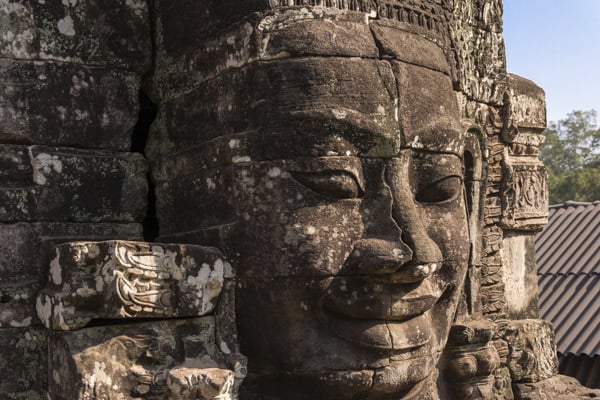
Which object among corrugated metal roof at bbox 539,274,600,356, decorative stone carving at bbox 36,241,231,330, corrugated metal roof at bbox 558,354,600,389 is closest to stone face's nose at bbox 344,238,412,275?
decorative stone carving at bbox 36,241,231,330

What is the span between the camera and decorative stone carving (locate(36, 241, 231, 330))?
3.20m

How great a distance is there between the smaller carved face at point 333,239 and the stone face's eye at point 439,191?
22cm

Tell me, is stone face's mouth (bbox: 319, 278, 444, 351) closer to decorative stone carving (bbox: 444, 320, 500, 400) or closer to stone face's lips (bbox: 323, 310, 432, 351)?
stone face's lips (bbox: 323, 310, 432, 351)

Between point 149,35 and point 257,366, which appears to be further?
point 149,35

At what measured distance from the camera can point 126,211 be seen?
3967 mm

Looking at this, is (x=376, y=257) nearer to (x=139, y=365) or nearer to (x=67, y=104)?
(x=139, y=365)

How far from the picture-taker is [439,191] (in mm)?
3740

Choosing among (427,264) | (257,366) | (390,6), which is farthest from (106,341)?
(390,6)

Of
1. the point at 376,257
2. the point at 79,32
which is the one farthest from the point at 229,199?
the point at 79,32

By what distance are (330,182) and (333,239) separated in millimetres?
243

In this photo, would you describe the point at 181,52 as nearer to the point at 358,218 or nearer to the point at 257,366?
the point at 358,218

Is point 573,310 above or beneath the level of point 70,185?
beneath

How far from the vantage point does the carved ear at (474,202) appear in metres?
4.79

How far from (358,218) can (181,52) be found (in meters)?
1.22
